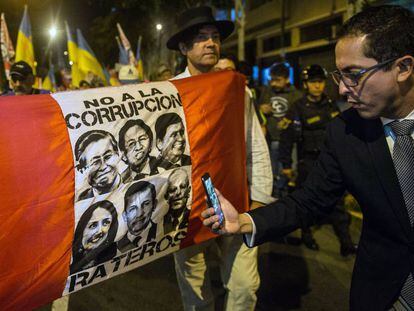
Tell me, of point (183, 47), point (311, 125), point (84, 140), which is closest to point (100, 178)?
point (84, 140)

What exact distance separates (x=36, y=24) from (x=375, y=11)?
121 feet

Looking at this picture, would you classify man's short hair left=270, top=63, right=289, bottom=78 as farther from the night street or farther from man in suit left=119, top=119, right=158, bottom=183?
man in suit left=119, top=119, right=158, bottom=183

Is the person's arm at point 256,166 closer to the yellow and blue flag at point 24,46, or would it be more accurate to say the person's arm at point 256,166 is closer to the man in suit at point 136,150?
the man in suit at point 136,150

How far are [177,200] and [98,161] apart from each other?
0.58m

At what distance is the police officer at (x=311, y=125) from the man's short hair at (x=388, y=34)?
326 cm

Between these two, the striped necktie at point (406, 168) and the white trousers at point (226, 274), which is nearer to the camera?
the striped necktie at point (406, 168)

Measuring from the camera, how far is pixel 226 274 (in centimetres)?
285

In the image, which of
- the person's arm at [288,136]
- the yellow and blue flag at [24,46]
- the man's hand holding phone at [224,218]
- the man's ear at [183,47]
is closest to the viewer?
the man's hand holding phone at [224,218]

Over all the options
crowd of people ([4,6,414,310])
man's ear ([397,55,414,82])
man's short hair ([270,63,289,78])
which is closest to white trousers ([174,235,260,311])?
crowd of people ([4,6,414,310])

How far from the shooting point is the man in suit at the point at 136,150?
2.22m

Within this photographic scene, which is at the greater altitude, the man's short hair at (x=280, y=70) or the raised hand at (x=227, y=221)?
the man's short hair at (x=280, y=70)

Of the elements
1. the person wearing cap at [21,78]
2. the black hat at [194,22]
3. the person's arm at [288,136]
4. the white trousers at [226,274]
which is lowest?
the white trousers at [226,274]

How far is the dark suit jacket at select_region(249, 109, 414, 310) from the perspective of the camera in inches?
70.3

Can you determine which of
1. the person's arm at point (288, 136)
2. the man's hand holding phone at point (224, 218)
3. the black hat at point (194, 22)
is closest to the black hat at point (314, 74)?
the person's arm at point (288, 136)
